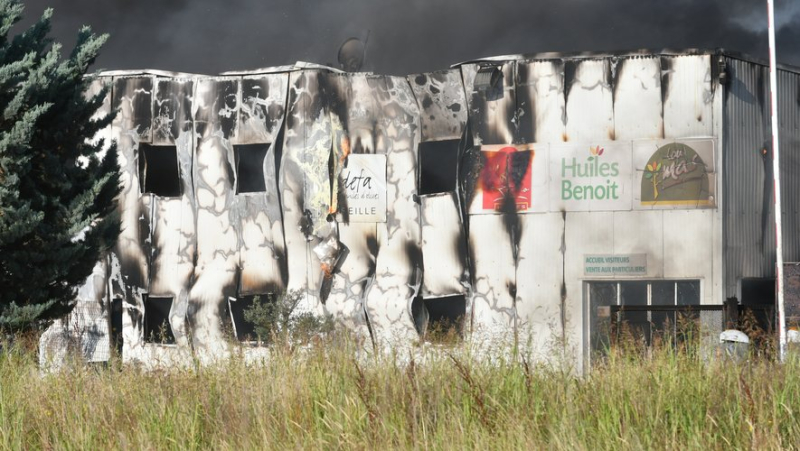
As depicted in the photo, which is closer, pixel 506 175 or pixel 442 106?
pixel 506 175

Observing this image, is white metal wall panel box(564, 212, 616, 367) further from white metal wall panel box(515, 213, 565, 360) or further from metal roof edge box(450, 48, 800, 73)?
metal roof edge box(450, 48, 800, 73)

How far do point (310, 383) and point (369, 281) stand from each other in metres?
16.8

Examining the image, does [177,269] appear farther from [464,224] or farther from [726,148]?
[726,148]

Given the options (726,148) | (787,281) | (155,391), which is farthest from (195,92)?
(155,391)

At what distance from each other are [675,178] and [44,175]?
13.6 m

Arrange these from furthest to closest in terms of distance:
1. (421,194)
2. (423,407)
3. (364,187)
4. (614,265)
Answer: (364,187) < (421,194) < (614,265) < (423,407)

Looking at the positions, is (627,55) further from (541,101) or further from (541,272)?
(541,272)

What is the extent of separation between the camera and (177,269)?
26172 millimetres

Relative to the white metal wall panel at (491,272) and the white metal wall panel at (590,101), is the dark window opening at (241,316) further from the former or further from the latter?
the white metal wall panel at (590,101)

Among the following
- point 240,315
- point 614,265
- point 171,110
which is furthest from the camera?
point 171,110

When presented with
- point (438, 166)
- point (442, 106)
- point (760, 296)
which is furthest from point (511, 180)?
point (760, 296)

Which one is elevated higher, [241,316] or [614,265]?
[614,265]

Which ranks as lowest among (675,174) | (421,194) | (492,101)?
(421,194)

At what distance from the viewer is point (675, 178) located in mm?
22453
